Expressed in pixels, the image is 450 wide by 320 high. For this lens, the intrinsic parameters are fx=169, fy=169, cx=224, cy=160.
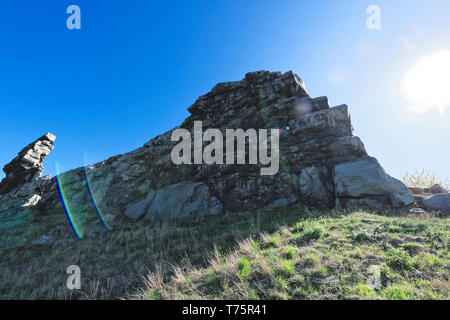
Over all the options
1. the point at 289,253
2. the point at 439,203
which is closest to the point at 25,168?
the point at 289,253

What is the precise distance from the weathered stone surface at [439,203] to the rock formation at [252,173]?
4.72 feet

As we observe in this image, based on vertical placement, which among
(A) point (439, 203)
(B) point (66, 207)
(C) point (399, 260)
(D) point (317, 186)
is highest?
(D) point (317, 186)

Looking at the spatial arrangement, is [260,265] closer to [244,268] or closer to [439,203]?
[244,268]

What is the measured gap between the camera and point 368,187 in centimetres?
1262

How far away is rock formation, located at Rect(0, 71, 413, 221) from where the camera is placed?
45.3ft

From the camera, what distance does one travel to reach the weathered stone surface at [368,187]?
1194cm

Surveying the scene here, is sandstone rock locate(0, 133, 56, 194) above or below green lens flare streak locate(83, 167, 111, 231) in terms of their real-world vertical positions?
above

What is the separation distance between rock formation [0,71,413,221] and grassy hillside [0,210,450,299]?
11.4 ft

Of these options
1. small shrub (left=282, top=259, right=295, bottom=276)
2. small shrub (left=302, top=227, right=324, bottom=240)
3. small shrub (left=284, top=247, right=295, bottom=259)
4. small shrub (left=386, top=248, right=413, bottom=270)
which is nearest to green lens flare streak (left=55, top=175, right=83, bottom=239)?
small shrub (left=284, top=247, right=295, bottom=259)

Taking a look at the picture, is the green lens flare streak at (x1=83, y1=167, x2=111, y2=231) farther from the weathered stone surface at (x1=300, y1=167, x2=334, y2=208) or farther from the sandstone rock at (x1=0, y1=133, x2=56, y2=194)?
the weathered stone surface at (x1=300, y1=167, x2=334, y2=208)

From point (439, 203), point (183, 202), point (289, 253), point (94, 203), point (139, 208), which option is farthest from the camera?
point (94, 203)

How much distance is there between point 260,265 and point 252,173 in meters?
12.2
